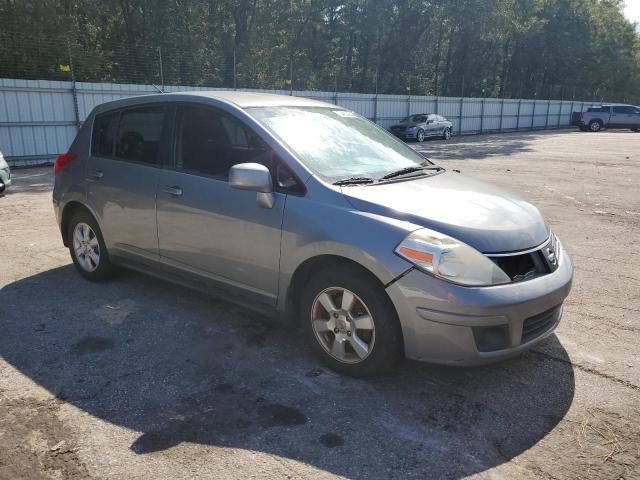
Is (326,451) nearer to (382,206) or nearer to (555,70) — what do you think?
(382,206)

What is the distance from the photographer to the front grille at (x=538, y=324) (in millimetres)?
3056

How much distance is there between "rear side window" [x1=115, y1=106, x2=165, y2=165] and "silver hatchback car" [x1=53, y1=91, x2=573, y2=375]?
0.02 m

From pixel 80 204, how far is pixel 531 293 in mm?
4040

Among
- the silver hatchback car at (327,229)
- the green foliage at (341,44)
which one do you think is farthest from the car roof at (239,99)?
the green foliage at (341,44)

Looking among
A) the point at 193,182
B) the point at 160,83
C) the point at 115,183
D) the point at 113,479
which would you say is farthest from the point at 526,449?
the point at 160,83

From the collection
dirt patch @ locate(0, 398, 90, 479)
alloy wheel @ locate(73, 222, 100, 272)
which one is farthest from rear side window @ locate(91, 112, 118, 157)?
dirt patch @ locate(0, 398, 90, 479)

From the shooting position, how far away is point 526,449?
105 inches

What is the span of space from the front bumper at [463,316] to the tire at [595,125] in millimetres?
37716

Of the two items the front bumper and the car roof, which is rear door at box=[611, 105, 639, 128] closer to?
the car roof

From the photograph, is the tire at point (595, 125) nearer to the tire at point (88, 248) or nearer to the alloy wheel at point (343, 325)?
the tire at point (88, 248)

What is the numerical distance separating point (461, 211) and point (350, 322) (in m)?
0.95

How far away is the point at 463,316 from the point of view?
2857mm

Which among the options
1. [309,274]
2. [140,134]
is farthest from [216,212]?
[140,134]

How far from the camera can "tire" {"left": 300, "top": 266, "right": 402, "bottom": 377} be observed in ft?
10.1
